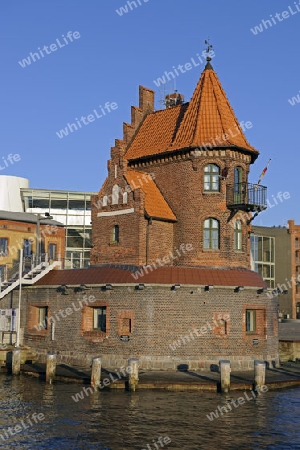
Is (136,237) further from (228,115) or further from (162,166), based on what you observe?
(228,115)

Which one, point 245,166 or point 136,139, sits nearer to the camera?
point 245,166

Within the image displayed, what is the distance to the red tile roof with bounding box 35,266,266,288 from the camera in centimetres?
3078

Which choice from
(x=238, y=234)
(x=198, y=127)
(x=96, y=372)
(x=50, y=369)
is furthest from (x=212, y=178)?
(x=50, y=369)

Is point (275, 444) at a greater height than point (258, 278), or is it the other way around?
point (258, 278)

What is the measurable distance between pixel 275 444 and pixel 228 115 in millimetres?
23305

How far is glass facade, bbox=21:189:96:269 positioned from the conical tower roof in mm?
31695

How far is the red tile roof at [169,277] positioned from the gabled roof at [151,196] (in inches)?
162

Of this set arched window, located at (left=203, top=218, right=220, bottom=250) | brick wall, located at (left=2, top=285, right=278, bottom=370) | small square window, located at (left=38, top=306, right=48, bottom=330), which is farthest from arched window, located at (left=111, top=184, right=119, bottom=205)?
small square window, located at (left=38, top=306, right=48, bottom=330)

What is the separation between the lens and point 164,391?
26.1m

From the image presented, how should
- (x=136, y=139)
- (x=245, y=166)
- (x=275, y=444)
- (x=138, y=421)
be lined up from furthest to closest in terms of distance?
(x=136, y=139) → (x=245, y=166) → (x=138, y=421) → (x=275, y=444)

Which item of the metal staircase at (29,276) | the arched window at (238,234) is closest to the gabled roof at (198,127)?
the arched window at (238,234)

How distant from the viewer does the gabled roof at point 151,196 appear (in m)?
34.6

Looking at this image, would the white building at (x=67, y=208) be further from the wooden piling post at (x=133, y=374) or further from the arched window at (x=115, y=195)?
the wooden piling post at (x=133, y=374)

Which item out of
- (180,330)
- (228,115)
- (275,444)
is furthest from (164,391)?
(228,115)
